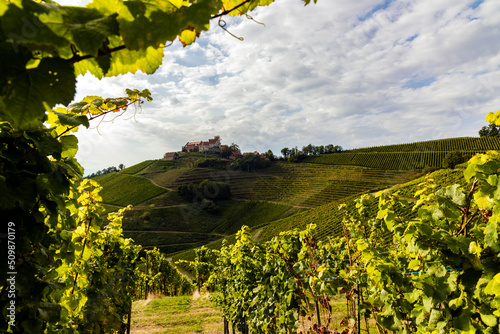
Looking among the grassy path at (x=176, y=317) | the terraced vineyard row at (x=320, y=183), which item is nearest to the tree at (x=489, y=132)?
the terraced vineyard row at (x=320, y=183)

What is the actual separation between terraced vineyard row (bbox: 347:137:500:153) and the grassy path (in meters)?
72.2

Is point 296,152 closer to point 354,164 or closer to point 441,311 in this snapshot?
point 354,164

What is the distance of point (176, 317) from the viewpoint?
1085 centimetres

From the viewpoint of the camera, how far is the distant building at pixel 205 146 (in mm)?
110125

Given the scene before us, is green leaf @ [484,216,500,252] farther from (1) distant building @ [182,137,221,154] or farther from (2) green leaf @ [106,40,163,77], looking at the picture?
(1) distant building @ [182,137,221,154]

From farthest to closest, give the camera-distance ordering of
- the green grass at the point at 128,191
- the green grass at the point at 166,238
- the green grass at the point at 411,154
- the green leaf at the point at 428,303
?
1. the green grass at the point at 411,154
2. the green grass at the point at 128,191
3. the green grass at the point at 166,238
4. the green leaf at the point at 428,303

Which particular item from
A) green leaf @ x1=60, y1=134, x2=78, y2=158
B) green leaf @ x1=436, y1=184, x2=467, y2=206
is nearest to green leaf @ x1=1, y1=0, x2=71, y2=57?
green leaf @ x1=60, y1=134, x2=78, y2=158

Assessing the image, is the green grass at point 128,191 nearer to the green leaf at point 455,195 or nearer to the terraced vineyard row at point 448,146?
the terraced vineyard row at point 448,146

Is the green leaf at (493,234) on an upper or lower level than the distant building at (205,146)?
lower

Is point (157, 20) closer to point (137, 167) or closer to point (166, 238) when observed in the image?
point (166, 238)

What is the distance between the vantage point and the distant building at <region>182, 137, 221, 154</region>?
110125 mm

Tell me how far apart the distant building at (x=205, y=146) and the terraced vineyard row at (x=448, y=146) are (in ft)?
174

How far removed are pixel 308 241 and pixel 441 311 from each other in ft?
5.86

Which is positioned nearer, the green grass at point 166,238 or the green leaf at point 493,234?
the green leaf at point 493,234
